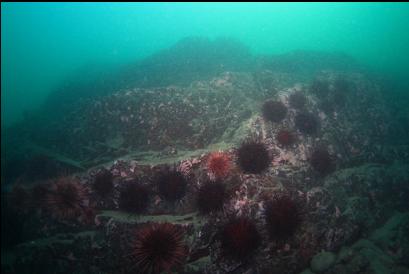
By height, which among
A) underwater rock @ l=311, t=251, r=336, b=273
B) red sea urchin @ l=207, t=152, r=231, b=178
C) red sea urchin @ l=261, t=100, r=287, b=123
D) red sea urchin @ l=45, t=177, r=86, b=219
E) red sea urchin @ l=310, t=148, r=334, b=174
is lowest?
underwater rock @ l=311, t=251, r=336, b=273

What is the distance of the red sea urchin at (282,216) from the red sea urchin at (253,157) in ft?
3.95

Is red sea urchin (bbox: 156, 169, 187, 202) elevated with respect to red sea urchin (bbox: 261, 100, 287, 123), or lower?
lower

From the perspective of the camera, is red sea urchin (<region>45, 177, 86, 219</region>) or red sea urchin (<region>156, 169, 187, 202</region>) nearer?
red sea urchin (<region>156, 169, 187, 202</region>)

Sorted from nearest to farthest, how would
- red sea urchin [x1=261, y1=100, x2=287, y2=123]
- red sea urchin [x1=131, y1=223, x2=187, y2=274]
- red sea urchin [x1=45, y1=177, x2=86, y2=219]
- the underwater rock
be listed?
red sea urchin [x1=131, y1=223, x2=187, y2=274], the underwater rock, red sea urchin [x1=45, y1=177, x2=86, y2=219], red sea urchin [x1=261, y1=100, x2=287, y2=123]

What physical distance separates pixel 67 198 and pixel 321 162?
752cm

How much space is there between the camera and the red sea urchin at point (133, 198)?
775 centimetres

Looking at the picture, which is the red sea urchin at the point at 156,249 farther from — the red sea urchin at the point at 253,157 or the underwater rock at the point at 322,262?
the underwater rock at the point at 322,262

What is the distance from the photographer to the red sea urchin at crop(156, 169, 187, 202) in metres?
7.79

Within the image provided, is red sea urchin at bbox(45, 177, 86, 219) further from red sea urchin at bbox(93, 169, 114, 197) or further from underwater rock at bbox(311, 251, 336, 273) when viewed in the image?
underwater rock at bbox(311, 251, 336, 273)

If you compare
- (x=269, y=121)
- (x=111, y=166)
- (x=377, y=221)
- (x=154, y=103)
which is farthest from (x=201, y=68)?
(x=377, y=221)

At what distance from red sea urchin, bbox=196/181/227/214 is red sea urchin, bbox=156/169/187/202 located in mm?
682

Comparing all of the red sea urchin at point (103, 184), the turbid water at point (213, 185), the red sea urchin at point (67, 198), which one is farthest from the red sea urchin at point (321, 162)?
the red sea urchin at point (67, 198)

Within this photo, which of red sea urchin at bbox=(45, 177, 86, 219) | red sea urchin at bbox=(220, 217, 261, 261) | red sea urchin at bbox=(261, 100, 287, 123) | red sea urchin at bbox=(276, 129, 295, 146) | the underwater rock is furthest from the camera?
red sea urchin at bbox=(261, 100, 287, 123)

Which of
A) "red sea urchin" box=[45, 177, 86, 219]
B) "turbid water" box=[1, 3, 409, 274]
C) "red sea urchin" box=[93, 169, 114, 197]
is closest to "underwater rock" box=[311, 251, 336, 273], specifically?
"turbid water" box=[1, 3, 409, 274]
